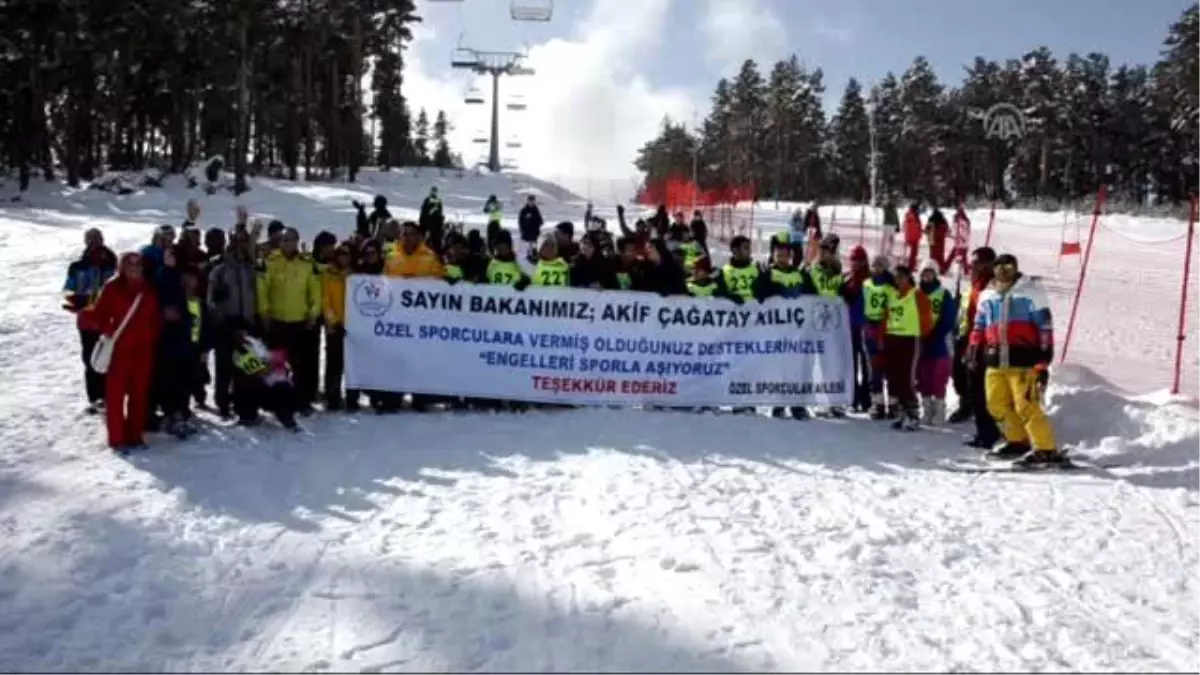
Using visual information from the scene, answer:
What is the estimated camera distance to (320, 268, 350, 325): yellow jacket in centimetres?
997

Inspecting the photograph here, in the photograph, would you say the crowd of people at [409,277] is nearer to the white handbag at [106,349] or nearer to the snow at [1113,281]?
the white handbag at [106,349]

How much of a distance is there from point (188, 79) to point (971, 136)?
63.4 m

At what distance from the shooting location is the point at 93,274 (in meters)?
9.69

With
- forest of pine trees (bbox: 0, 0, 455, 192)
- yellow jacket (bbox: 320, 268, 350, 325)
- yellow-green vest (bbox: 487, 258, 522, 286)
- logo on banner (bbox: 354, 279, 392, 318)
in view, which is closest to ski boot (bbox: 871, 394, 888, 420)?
yellow-green vest (bbox: 487, 258, 522, 286)

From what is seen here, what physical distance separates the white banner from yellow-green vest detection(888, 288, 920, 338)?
0.64m

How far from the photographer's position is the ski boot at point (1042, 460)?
27.8 feet

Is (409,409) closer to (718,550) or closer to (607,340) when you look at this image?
(607,340)

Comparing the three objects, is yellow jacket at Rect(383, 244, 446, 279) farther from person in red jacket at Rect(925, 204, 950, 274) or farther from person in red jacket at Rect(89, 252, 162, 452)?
person in red jacket at Rect(925, 204, 950, 274)

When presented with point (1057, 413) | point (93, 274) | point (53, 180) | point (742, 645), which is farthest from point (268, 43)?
point (742, 645)

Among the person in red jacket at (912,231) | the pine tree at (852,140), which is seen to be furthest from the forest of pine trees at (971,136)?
the person in red jacket at (912,231)

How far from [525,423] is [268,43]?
1936 inches

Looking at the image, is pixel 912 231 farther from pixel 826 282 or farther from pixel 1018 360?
pixel 1018 360

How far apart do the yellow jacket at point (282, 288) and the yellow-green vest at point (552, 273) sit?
2442 millimetres

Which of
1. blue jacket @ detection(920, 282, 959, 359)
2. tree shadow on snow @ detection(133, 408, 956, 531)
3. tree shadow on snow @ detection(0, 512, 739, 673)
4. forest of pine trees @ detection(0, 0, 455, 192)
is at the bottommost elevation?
tree shadow on snow @ detection(0, 512, 739, 673)
